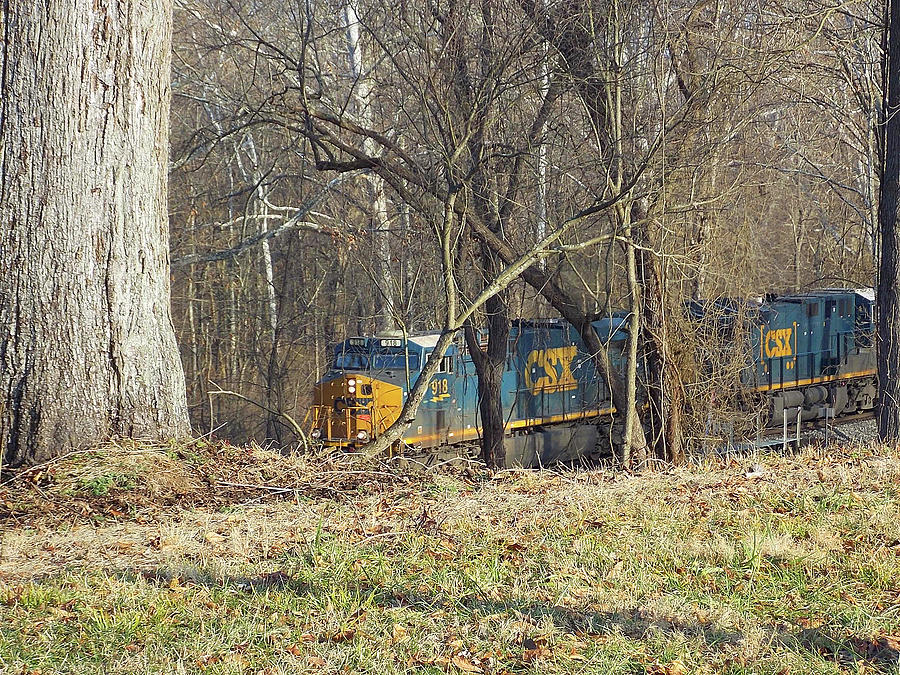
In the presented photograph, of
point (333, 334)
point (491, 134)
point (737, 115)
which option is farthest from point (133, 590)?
point (333, 334)

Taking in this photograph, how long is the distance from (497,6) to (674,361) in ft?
19.4

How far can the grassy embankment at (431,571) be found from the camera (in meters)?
3.41

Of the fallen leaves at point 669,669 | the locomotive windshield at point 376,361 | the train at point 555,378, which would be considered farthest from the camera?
the locomotive windshield at point 376,361

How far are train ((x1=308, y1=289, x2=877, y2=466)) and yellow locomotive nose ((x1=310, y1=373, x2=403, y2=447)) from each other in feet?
0.06

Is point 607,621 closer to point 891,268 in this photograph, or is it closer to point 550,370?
point 891,268

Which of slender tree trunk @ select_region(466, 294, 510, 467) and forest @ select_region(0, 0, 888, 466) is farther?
slender tree trunk @ select_region(466, 294, 510, 467)

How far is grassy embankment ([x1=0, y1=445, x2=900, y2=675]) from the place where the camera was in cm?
341

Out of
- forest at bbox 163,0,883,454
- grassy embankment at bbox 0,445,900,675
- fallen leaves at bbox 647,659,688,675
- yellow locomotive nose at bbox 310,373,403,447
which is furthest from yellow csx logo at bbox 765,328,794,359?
fallen leaves at bbox 647,659,688,675

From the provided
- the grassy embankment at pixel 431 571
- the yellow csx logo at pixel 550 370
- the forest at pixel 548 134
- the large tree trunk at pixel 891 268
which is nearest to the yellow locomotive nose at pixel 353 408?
the forest at pixel 548 134

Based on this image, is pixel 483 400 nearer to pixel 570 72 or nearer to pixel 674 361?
pixel 674 361

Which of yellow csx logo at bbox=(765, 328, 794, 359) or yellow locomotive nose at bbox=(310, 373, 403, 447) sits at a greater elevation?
yellow csx logo at bbox=(765, 328, 794, 359)

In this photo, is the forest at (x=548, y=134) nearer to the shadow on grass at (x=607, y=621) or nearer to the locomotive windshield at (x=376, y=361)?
the locomotive windshield at (x=376, y=361)

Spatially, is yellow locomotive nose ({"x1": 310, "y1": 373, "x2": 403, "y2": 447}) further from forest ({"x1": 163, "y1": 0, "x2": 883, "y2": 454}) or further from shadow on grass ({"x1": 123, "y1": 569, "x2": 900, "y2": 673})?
shadow on grass ({"x1": 123, "y1": 569, "x2": 900, "y2": 673})

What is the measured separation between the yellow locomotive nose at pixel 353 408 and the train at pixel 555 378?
18 millimetres
